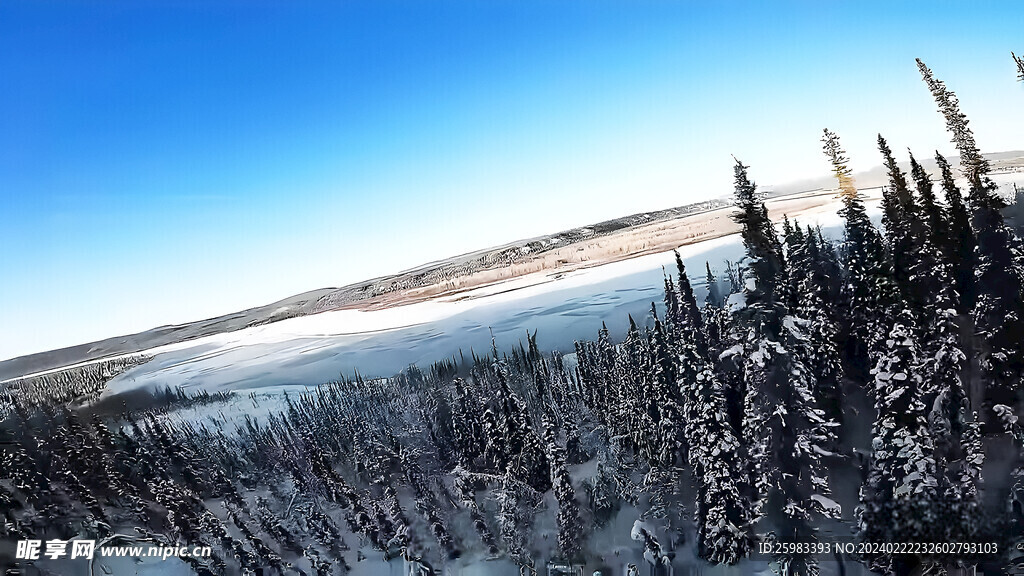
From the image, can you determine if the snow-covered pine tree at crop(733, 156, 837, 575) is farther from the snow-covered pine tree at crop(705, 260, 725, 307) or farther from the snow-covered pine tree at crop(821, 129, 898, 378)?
the snow-covered pine tree at crop(821, 129, 898, 378)

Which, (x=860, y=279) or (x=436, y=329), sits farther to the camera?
(x=436, y=329)

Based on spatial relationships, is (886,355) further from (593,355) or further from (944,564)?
(593,355)

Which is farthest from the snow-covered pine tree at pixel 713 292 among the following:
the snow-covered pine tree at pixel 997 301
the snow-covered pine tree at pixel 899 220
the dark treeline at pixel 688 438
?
the snow-covered pine tree at pixel 997 301

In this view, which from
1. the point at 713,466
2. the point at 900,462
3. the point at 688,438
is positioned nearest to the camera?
the point at 900,462

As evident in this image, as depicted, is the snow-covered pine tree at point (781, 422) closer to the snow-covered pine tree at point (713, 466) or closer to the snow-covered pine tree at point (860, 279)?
the snow-covered pine tree at point (713, 466)

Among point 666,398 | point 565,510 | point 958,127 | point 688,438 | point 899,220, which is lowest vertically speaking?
point 565,510

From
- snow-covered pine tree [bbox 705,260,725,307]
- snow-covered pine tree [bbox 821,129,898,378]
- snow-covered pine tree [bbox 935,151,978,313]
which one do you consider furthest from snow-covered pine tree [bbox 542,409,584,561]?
snow-covered pine tree [bbox 935,151,978,313]

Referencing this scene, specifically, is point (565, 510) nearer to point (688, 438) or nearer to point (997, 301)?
point (688, 438)

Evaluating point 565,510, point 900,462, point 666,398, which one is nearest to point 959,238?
point 900,462
